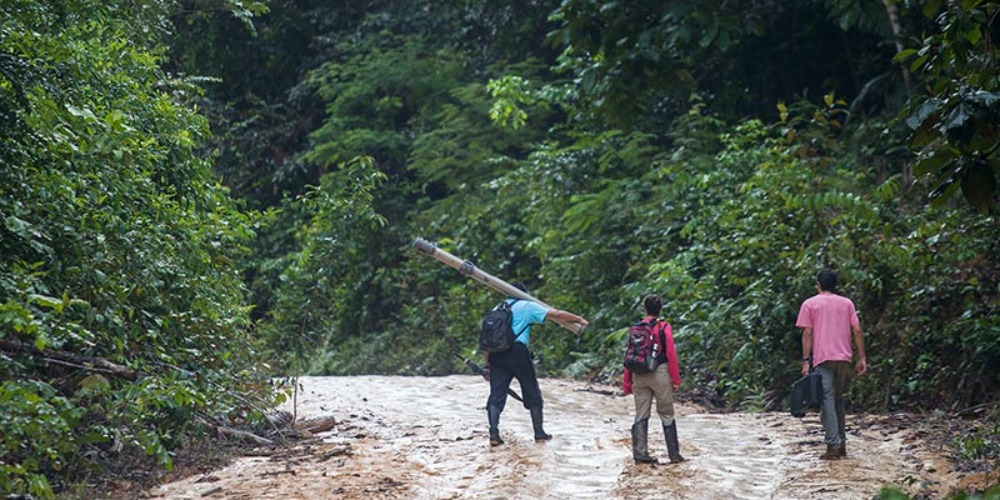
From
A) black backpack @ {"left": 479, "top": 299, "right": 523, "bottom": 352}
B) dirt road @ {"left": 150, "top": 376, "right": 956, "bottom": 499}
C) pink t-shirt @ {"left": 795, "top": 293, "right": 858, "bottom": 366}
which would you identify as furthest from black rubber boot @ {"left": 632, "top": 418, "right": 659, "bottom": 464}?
black backpack @ {"left": 479, "top": 299, "right": 523, "bottom": 352}

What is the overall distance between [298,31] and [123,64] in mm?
19192

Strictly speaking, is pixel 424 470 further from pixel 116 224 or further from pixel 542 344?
pixel 542 344

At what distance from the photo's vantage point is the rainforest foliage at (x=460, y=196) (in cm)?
970

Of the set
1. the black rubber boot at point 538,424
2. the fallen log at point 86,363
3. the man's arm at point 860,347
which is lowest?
the black rubber boot at point 538,424

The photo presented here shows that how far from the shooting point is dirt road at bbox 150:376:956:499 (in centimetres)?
961

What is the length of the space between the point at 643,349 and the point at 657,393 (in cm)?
42

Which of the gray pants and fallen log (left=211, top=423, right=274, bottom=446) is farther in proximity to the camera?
fallen log (left=211, top=423, right=274, bottom=446)

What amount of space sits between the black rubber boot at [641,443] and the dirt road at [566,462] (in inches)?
4.3

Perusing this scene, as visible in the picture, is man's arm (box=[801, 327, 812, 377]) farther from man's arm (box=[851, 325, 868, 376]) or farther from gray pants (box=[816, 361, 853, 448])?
man's arm (box=[851, 325, 868, 376])

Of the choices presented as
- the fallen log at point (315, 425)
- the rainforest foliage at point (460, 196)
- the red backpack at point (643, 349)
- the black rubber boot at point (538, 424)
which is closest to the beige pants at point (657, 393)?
the red backpack at point (643, 349)

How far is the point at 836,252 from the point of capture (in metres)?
15.4

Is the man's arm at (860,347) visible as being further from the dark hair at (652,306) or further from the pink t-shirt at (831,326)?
the dark hair at (652,306)

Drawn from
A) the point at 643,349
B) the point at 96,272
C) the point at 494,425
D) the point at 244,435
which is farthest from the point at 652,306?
the point at 96,272

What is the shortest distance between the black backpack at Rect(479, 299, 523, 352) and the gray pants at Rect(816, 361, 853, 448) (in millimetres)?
2954
